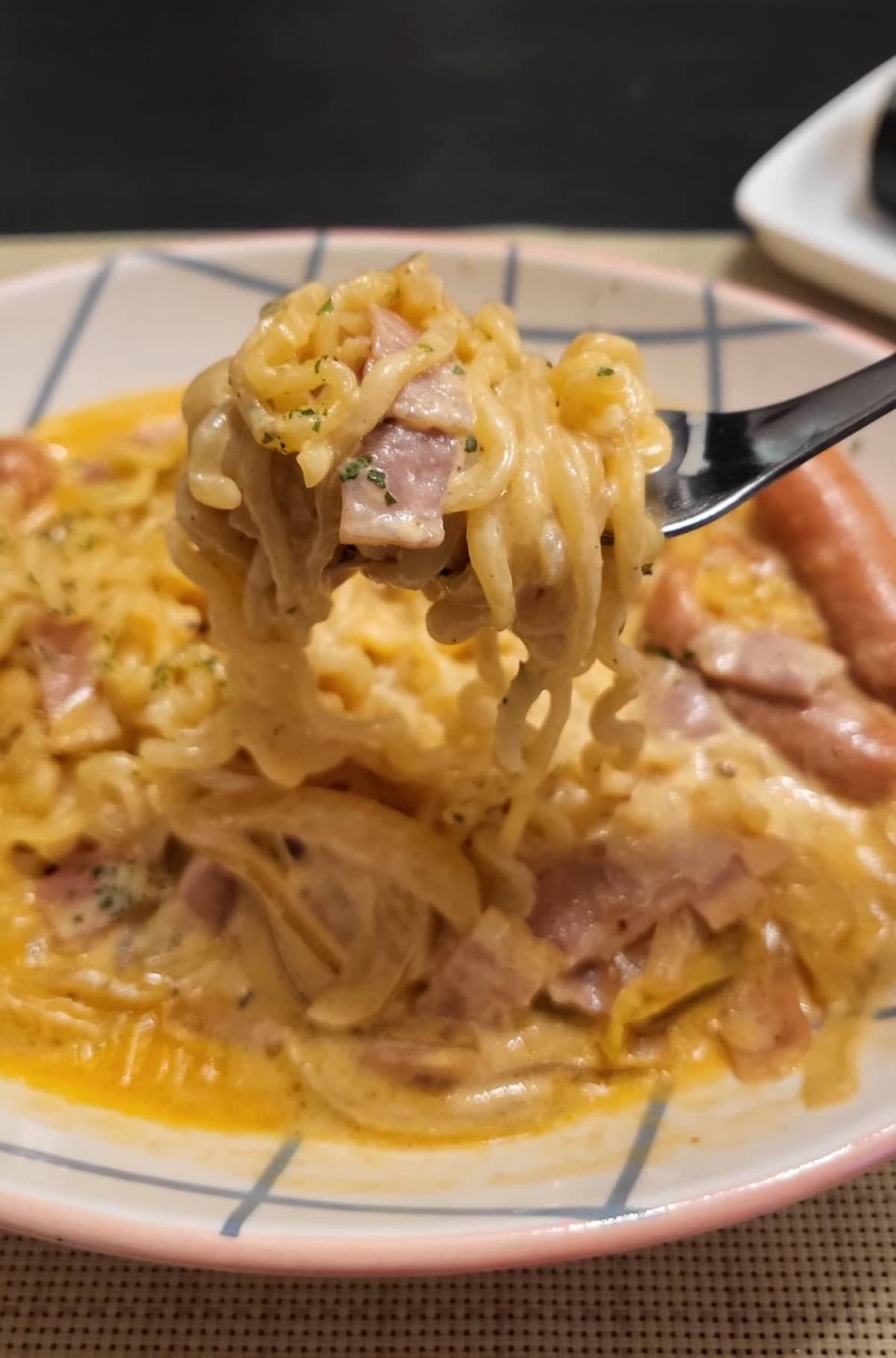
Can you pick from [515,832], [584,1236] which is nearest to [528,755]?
[515,832]

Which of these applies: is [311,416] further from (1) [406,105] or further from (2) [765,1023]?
(1) [406,105]

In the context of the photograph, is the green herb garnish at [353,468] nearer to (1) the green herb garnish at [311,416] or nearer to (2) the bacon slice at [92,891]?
(1) the green herb garnish at [311,416]

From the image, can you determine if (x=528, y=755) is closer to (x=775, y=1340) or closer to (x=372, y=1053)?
(x=372, y=1053)

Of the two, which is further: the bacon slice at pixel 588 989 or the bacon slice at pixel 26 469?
the bacon slice at pixel 26 469

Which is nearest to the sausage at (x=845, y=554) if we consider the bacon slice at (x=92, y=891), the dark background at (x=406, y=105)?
the bacon slice at (x=92, y=891)

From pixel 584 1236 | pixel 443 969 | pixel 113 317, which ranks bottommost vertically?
pixel 443 969

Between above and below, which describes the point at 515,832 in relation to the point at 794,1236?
above

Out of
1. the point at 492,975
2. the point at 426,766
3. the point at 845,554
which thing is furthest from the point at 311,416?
the point at 845,554
